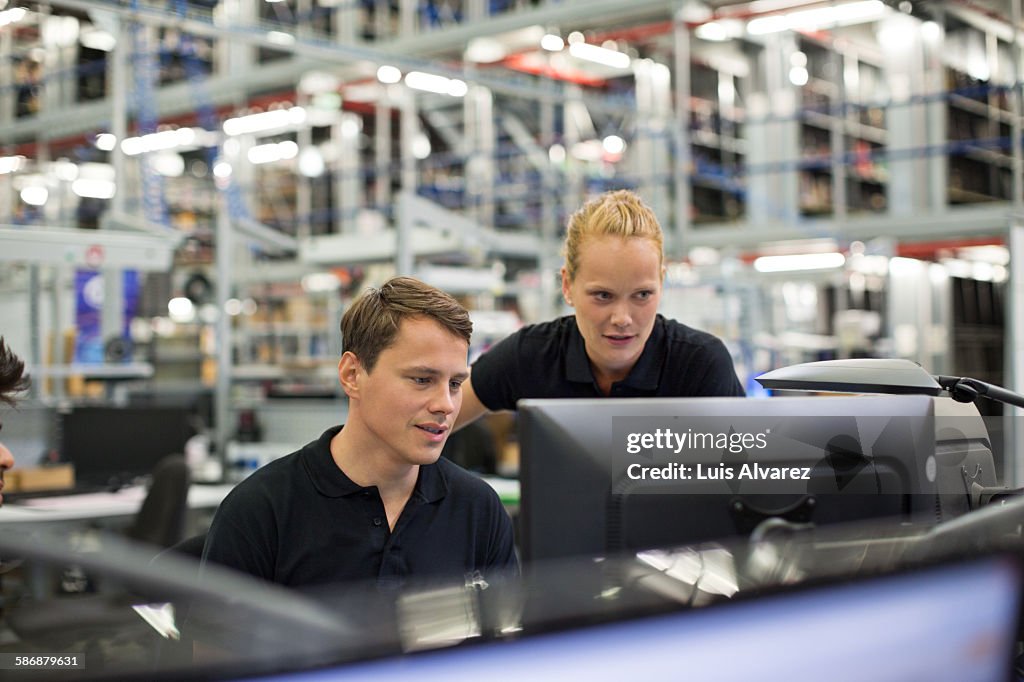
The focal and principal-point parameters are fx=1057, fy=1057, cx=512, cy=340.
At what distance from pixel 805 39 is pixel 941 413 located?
994 centimetres

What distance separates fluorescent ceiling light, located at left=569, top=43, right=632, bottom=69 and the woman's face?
764 centimetres

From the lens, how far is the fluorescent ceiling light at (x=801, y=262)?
6.89 metres

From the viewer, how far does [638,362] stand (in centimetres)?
175

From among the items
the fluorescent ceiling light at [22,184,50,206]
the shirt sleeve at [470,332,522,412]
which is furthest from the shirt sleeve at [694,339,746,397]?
the fluorescent ceiling light at [22,184,50,206]

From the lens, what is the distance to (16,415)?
412cm

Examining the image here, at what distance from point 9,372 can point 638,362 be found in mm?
997

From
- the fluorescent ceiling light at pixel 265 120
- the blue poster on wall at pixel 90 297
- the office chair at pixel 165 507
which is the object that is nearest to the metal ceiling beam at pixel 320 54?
the fluorescent ceiling light at pixel 265 120

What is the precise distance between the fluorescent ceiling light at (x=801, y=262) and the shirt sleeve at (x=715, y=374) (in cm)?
537

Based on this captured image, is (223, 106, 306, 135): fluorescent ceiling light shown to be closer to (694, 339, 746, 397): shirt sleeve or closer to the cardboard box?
the cardboard box

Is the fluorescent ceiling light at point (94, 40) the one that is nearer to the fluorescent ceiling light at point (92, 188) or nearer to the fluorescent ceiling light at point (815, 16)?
the fluorescent ceiling light at point (92, 188)

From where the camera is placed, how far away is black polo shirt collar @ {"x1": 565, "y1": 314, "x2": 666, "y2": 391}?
68.7 inches

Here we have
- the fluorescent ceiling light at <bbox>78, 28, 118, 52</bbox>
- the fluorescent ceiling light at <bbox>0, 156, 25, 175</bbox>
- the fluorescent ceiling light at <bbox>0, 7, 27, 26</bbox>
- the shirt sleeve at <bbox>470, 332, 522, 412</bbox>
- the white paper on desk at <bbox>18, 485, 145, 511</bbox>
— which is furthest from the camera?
the fluorescent ceiling light at <bbox>78, 28, 118, 52</bbox>

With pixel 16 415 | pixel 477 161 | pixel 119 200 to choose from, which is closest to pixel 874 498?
pixel 16 415

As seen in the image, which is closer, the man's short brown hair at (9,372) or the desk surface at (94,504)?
the man's short brown hair at (9,372)
